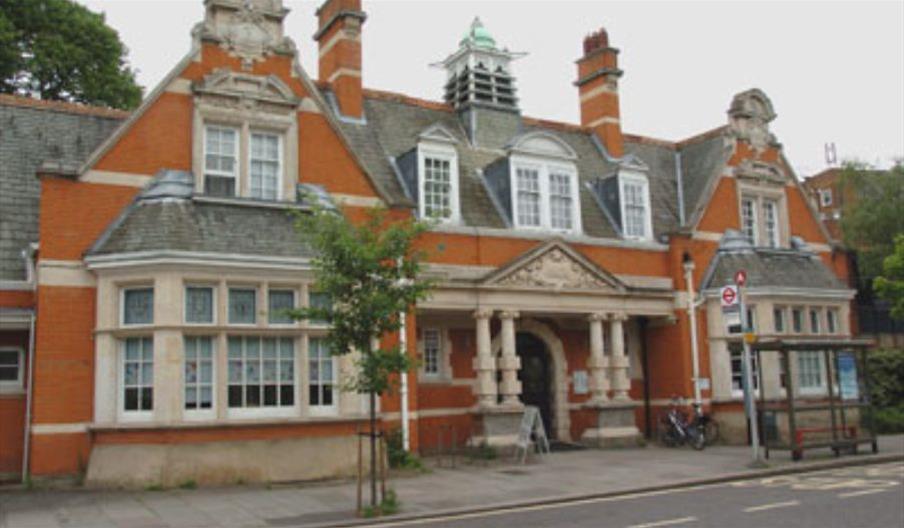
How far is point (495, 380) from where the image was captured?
68.4ft

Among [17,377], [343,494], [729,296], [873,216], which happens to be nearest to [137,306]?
[17,377]

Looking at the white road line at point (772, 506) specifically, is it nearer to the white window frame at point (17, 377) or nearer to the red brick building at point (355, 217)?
the red brick building at point (355, 217)

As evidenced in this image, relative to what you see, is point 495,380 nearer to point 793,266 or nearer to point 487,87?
point 487,87

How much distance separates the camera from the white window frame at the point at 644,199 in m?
23.9

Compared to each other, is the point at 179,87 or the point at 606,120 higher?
the point at 606,120

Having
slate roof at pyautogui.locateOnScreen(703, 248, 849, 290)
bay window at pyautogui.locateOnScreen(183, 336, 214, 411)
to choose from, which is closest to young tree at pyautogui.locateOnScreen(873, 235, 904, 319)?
slate roof at pyautogui.locateOnScreen(703, 248, 849, 290)

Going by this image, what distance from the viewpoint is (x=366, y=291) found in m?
12.7

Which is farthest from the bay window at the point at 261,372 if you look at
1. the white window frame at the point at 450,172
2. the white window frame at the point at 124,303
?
the white window frame at the point at 450,172

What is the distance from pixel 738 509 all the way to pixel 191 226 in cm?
1077

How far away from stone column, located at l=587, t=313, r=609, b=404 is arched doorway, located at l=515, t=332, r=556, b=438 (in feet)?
5.26

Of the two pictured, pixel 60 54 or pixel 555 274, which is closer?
pixel 555 274

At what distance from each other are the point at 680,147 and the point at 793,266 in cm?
571

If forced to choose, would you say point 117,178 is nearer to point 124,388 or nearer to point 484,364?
point 124,388

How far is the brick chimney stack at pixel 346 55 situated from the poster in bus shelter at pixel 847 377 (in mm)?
13157
